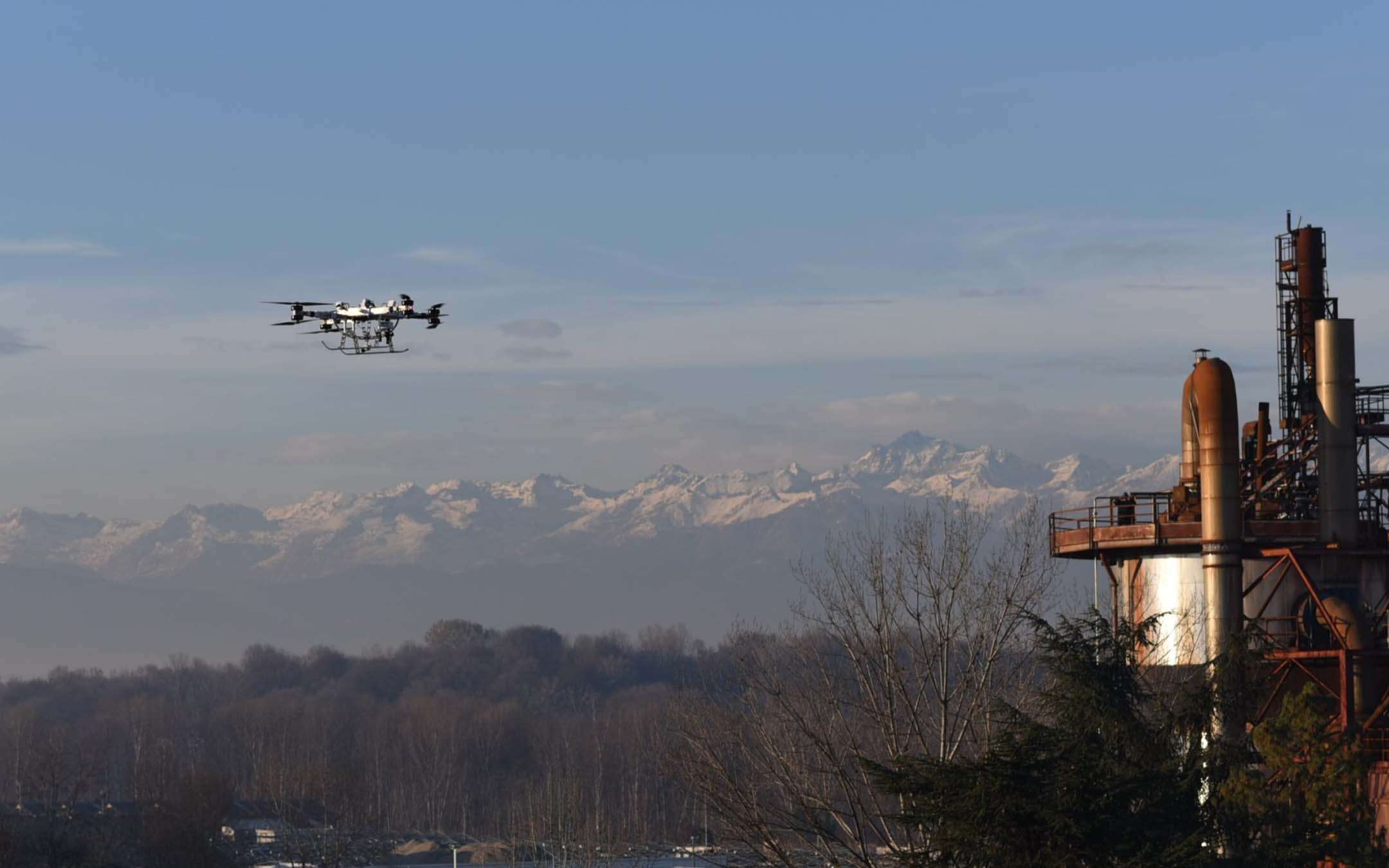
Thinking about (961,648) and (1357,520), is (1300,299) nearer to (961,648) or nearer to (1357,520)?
(1357,520)

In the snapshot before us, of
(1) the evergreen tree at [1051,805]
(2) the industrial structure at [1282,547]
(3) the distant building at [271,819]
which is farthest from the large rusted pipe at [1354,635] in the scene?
(3) the distant building at [271,819]

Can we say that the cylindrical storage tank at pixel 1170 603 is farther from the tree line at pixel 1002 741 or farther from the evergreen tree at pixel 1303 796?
the evergreen tree at pixel 1303 796

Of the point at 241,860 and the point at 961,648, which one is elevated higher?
the point at 961,648

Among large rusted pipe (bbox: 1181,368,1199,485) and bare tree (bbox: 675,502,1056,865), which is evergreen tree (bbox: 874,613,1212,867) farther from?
large rusted pipe (bbox: 1181,368,1199,485)

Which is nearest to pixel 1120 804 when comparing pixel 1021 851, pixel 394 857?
pixel 1021 851

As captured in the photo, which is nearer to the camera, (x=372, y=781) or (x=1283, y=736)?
(x=1283, y=736)

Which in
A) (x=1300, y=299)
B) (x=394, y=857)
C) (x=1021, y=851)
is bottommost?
(x=394, y=857)

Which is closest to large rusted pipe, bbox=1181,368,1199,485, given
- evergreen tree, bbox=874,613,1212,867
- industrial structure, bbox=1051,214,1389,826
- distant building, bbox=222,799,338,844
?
industrial structure, bbox=1051,214,1389,826
